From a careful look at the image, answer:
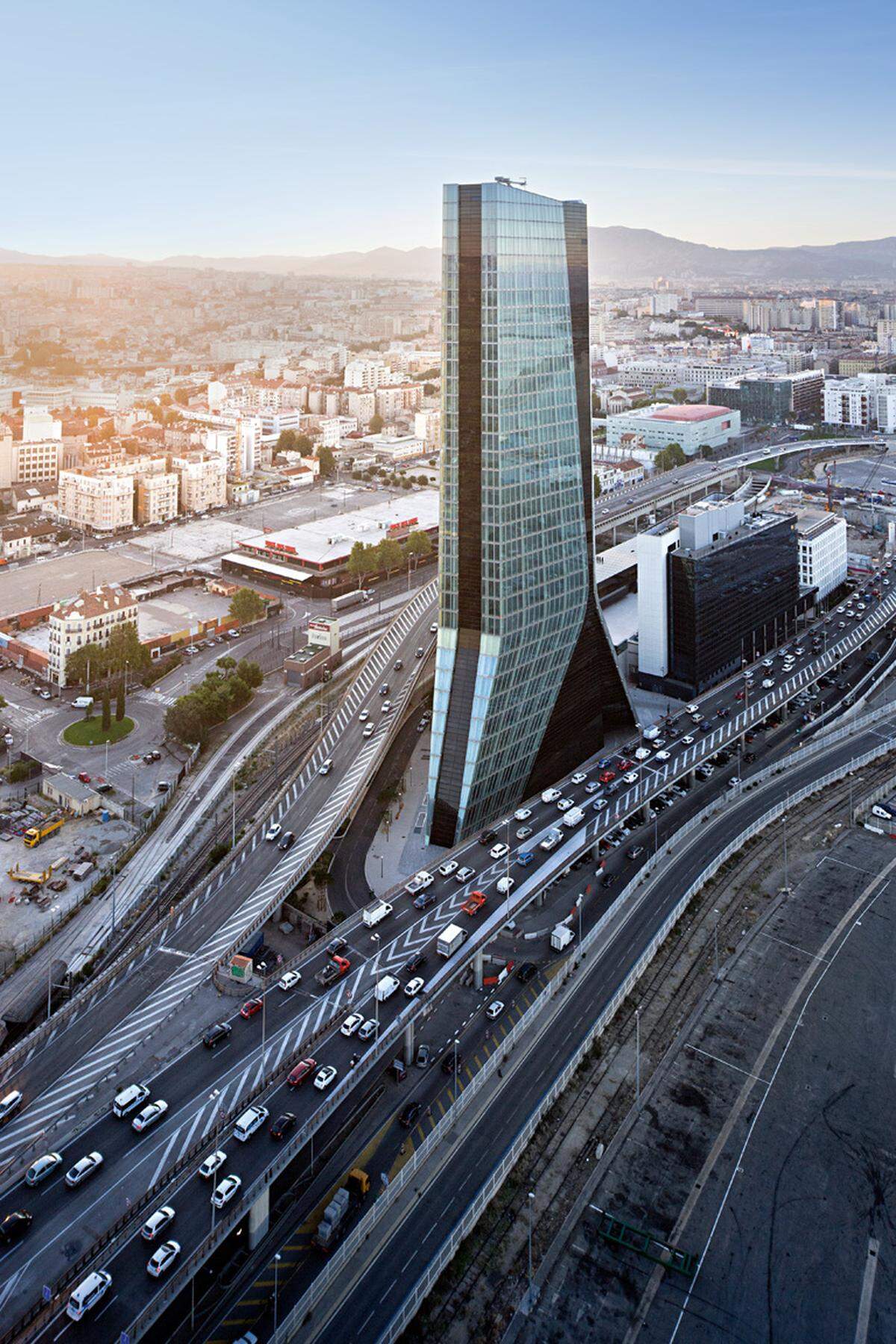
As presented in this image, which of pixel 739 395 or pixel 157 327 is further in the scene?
pixel 157 327

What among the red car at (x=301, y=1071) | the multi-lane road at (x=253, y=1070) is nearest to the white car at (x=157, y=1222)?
the multi-lane road at (x=253, y=1070)

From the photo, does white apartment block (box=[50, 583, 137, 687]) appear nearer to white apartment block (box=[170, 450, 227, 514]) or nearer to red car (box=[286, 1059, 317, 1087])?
white apartment block (box=[170, 450, 227, 514])

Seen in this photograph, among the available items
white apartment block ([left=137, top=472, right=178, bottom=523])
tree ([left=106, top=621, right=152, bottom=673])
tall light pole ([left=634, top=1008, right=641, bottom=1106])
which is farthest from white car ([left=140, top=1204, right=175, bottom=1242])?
white apartment block ([left=137, top=472, right=178, bottom=523])

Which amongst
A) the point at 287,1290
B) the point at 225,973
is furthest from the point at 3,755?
the point at 287,1290

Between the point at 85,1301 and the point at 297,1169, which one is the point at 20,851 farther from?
the point at 85,1301

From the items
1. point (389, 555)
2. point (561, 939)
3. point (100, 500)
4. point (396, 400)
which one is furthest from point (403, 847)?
point (396, 400)

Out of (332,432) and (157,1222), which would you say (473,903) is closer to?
(157,1222)

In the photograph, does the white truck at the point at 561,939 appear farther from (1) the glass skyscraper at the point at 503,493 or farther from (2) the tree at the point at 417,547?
(2) the tree at the point at 417,547
